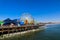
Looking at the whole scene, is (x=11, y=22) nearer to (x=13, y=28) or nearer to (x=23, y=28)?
(x=23, y=28)

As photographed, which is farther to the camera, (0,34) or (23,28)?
(23,28)

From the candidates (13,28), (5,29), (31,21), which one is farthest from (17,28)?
(31,21)

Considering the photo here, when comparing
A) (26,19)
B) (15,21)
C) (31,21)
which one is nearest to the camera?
(15,21)

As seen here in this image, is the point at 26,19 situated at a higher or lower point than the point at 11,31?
higher

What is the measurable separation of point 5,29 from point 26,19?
41.6 metres

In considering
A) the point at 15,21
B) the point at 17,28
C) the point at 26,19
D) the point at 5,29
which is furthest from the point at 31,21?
the point at 5,29

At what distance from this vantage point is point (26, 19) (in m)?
92.8

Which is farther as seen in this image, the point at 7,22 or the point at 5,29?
the point at 7,22

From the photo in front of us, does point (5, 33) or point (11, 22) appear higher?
point (11, 22)

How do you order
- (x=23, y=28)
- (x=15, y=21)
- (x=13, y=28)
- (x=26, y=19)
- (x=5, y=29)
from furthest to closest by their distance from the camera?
(x=26, y=19)
(x=15, y=21)
(x=23, y=28)
(x=13, y=28)
(x=5, y=29)

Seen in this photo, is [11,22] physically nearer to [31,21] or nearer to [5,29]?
[5,29]

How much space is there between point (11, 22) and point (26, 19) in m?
24.1

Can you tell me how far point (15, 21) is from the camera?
72.9 metres

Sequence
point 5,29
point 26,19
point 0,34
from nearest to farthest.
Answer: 1. point 0,34
2. point 5,29
3. point 26,19
